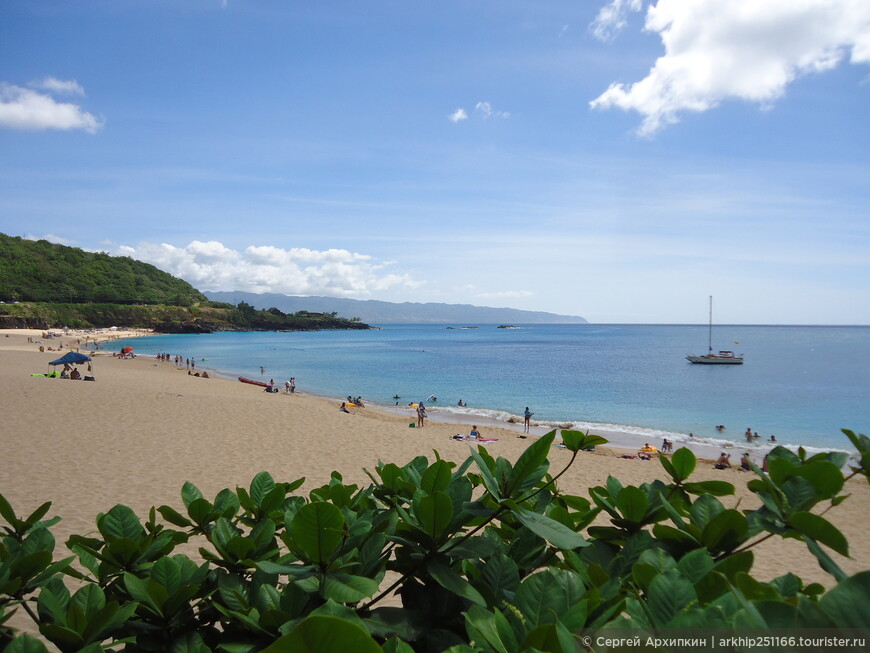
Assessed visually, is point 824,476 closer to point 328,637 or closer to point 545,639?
point 545,639

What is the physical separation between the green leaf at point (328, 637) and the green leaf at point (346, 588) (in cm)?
45

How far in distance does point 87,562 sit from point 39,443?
12.1 m

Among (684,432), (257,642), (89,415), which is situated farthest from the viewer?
(684,432)

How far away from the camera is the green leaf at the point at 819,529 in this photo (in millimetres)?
919

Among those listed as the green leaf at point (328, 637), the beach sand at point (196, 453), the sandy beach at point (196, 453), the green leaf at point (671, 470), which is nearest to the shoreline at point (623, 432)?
the beach sand at point (196, 453)

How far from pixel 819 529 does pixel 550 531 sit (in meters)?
0.51

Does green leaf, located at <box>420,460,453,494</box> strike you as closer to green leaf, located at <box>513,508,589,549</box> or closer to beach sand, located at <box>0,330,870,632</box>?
green leaf, located at <box>513,508,589,549</box>

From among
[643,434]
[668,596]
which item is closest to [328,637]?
[668,596]

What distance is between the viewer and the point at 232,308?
138 metres

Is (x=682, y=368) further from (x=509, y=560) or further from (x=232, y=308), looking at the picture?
(x=232, y=308)

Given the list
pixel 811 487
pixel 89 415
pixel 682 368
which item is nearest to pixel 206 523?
pixel 811 487

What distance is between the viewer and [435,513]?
1.04m

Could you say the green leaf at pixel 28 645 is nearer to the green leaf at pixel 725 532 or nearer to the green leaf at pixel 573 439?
the green leaf at pixel 573 439

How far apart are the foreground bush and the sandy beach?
3.06 meters
